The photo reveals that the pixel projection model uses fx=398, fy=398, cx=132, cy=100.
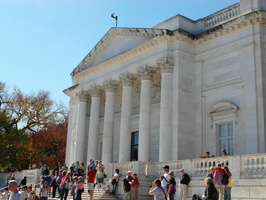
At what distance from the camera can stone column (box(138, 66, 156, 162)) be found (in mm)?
28078

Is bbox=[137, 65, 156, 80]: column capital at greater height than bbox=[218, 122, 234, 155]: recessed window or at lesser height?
greater

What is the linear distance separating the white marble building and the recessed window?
6 centimetres

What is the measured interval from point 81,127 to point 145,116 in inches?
390

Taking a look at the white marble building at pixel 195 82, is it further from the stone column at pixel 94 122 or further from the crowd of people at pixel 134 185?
the crowd of people at pixel 134 185

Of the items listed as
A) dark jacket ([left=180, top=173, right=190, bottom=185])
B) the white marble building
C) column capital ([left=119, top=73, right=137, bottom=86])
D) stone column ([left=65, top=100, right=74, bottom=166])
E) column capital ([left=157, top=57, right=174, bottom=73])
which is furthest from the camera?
stone column ([left=65, top=100, right=74, bottom=166])

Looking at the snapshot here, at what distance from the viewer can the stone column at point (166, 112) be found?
26.6 m

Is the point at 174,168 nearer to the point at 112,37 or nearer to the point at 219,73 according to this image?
the point at 219,73

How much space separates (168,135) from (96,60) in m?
12.8

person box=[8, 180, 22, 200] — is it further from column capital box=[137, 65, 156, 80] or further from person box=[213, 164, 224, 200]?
column capital box=[137, 65, 156, 80]

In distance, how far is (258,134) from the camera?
78.4 feet

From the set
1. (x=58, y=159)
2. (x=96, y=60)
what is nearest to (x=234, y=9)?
(x=96, y=60)

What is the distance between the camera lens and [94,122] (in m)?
35.0

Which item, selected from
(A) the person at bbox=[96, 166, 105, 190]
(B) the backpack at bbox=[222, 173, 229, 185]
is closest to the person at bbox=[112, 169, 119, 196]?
(A) the person at bbox=[96, 166, 105, 190]

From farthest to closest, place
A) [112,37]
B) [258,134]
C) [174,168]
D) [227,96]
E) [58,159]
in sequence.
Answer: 1. [58,159]
2. [112,37]
3. [227,96]
4. [258,134]
5. [174,168]
